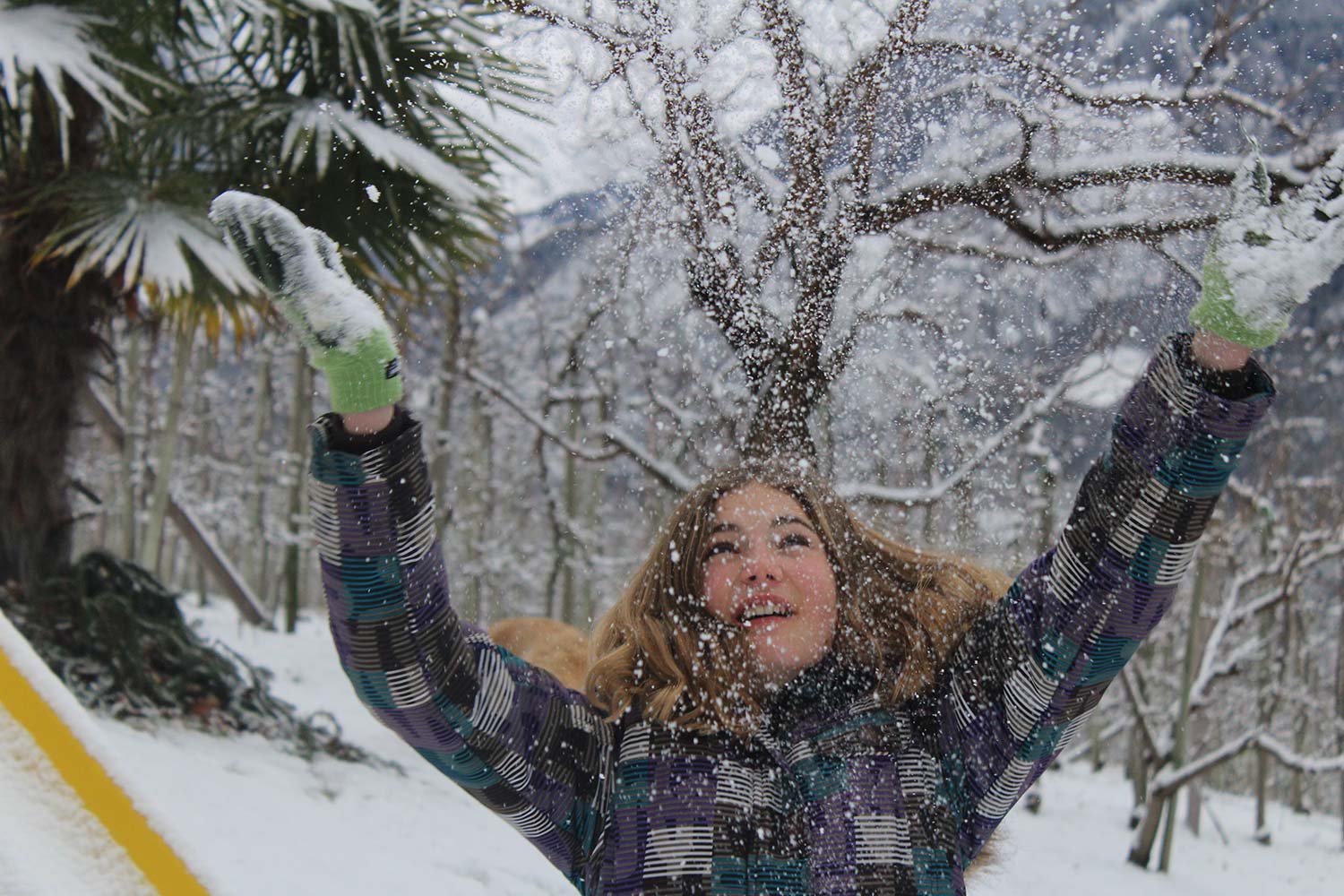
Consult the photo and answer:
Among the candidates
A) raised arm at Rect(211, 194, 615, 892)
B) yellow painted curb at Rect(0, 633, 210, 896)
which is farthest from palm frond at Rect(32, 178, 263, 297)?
yellow painted curb at Rect(0, 633, 210, 896)

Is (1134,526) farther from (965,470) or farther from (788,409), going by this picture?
(965,470)

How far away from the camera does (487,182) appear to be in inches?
162

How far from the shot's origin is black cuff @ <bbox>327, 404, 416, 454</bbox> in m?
1.15

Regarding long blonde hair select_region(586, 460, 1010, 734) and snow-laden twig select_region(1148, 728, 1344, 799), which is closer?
long blonde hair select_region(586, 460, 1010, 734)

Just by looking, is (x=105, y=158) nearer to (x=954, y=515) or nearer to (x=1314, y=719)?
(x=954, y=515)

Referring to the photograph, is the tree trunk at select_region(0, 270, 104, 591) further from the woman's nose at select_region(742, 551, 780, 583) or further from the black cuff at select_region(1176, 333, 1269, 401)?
the black cuff at select_region(1176, 333, 1269, 401)

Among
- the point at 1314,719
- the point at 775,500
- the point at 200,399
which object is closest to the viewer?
the point at 775,500

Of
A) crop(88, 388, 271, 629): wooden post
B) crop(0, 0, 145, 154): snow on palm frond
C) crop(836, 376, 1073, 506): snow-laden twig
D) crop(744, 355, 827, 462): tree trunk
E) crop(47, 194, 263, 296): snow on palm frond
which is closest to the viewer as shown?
crop(744, 355, 827, 462): tree trunk

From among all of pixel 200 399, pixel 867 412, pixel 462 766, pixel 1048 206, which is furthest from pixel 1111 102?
pixel 200 399

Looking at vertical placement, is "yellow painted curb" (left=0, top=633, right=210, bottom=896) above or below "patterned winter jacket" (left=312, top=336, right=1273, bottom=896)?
below

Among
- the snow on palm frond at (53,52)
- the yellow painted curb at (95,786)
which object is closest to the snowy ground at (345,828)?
the yellow painted curb at (95,786)

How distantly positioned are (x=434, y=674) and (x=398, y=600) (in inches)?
4.7

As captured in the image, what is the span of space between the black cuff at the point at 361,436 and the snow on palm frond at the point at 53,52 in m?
2.75

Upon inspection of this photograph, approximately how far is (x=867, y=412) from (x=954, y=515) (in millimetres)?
797
